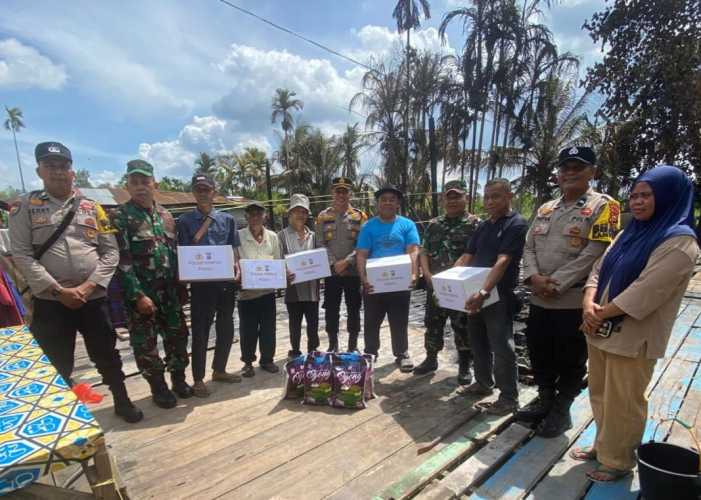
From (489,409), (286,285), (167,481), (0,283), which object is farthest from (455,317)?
(0,283)

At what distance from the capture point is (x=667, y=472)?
5.39ft

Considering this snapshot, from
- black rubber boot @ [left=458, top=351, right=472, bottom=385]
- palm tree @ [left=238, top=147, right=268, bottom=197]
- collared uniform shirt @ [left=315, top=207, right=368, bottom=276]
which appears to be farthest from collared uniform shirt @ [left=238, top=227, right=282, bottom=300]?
palm tree @ [left=238, top=147, right=268, bottom=197]

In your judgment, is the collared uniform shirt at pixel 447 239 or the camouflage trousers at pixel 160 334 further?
the collared uniform shirt at pixel 447 239

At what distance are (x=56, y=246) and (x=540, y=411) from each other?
3.54 m

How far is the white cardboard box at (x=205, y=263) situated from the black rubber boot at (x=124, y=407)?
962mm

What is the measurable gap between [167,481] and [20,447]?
4.30 feet

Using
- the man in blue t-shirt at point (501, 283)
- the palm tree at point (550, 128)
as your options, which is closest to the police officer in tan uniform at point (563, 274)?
the man in blue t-shirt at point (501, 283)

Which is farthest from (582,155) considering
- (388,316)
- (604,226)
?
(388,316)

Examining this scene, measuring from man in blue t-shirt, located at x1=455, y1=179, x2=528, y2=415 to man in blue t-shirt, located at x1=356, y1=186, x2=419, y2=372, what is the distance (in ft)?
2.85

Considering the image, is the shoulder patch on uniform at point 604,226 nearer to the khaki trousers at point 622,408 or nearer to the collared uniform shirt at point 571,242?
the collared uniform shirt at point 571,242

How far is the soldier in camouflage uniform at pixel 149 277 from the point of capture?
2973mm

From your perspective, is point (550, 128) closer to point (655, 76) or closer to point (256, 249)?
point (655, 76)

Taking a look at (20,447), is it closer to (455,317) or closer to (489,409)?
(489,409)

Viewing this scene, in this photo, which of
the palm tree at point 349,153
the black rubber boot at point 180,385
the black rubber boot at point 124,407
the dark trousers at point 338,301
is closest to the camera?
the black rubber boot at point 124,407
